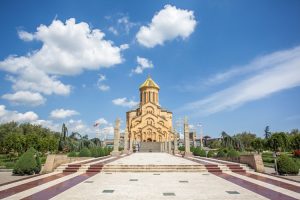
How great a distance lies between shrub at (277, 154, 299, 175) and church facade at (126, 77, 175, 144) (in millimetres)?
42201

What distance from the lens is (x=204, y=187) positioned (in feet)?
27.6

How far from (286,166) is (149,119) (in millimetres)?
49035

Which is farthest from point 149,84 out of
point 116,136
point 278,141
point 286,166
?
point 286,166

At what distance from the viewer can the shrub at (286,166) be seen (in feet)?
37.9

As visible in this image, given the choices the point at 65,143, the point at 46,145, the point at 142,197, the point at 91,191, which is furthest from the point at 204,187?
the point at 46,145

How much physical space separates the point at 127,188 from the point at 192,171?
590 cm

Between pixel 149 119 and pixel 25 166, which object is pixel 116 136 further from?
pixel 149 119

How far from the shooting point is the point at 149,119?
60.2 m

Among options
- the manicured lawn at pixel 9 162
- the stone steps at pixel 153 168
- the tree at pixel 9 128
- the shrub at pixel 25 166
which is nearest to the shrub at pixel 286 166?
the stone steps at pixel 153 168

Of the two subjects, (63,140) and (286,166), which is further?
(63,140)

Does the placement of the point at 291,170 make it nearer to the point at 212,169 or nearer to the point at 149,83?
the point at 212,169

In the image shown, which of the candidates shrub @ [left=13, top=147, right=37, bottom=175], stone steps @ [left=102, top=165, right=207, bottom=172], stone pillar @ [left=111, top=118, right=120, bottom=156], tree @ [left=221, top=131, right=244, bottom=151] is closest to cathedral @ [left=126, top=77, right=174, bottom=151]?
tree @ [left=221, top=131, right=244, bottom=151]

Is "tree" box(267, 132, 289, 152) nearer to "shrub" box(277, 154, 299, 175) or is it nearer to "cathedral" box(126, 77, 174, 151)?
"cathedral" box(126, 77, 174, 151)

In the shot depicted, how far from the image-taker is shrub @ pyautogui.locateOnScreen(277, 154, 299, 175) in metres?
11.5
